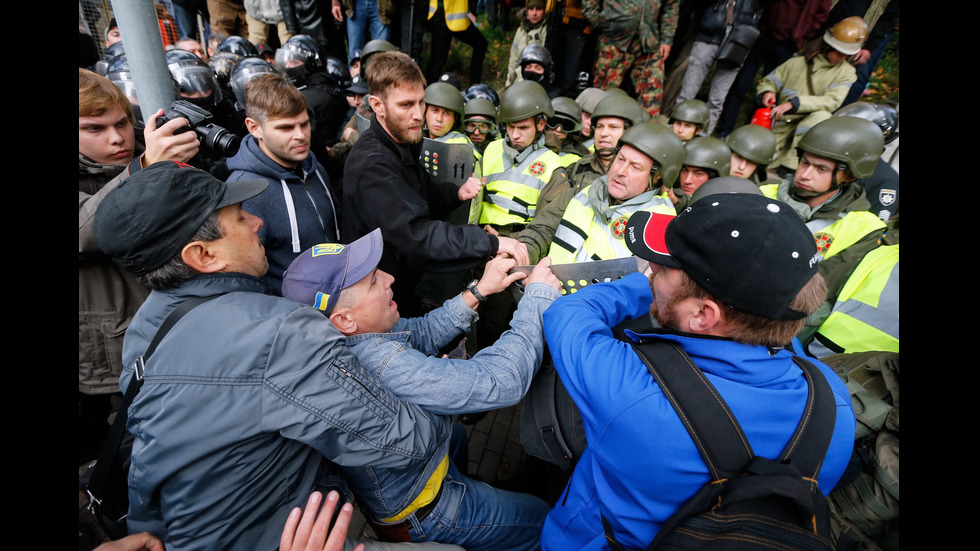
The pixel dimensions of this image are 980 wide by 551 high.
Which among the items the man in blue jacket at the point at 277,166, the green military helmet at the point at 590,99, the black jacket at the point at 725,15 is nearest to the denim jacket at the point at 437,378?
the man in blue jacket at the point at 277,166

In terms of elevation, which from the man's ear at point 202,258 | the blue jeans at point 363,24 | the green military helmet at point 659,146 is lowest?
the man's ear at point 202,258

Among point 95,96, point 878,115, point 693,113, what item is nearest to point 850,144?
point 693,113

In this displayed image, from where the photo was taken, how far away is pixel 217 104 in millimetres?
4117

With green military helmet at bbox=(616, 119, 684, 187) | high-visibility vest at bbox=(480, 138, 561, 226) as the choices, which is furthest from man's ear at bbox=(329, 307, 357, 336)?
high-visibility vest at bbox=(480, 138, 561, 226)

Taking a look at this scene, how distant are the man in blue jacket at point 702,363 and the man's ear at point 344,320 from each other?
34.4 inches

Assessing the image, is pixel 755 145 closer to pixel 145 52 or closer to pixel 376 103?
pixel 376 103

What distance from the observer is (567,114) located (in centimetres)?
561

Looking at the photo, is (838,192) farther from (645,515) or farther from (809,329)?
(645,515)

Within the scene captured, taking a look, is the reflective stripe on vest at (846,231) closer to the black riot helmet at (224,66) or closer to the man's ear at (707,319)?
the man's ear at (707,319)

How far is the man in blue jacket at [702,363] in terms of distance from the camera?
1.22 m

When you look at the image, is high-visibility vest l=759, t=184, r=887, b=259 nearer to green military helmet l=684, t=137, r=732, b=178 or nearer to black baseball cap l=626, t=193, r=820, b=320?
green military helmet l=684, t=137, r=732, b=178

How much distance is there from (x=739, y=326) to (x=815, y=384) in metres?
0.37

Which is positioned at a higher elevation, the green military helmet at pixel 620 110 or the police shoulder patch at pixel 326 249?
the green military helmet at pixel 620 110
